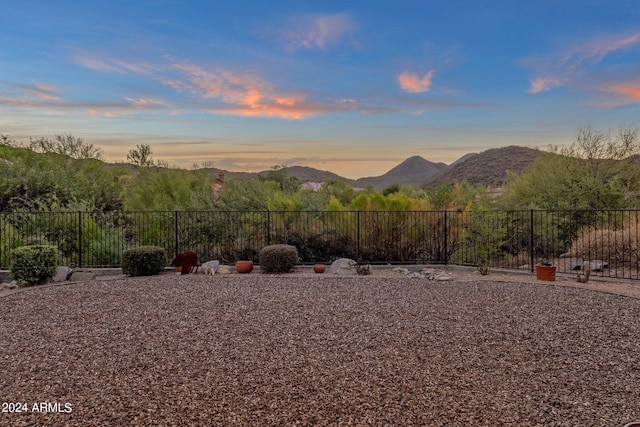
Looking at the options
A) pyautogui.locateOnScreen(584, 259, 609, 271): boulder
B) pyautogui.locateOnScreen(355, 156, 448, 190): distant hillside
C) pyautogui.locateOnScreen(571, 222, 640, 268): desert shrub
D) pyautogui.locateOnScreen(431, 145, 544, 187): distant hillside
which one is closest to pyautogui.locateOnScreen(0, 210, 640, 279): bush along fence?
pyautogui.locateOnScreen(571, 222, 640, 268): desert shrub

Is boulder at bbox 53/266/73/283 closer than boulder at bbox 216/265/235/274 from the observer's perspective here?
Yes

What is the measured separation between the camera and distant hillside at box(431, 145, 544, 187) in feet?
156

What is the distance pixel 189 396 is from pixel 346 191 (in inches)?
670

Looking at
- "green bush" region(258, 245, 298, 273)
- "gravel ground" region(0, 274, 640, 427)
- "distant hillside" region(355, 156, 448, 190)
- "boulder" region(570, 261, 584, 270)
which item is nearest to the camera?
"gravel ground" region(0, 274, 640, 427)

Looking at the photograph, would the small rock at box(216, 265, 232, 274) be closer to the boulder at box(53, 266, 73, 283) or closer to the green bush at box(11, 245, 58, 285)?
the boulder at box(53, 266, 73, 283)

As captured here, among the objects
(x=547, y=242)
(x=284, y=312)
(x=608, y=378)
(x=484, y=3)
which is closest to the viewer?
(x=608, y=378)

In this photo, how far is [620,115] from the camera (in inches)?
637

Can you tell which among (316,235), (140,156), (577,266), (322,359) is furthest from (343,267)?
(140,156)

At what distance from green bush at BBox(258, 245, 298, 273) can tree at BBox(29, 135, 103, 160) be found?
14.5m

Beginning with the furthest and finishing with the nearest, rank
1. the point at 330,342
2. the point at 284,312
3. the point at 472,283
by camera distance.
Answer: the point at 472,283 → the point at 284,312 → the point at 330,342

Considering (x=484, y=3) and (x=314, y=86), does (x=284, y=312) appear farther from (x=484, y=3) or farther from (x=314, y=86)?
(x=484, y=3)

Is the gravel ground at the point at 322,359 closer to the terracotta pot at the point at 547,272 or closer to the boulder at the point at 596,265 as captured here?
the terracotta pot at the point at 547,272

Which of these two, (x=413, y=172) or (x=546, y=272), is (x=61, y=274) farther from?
(x=413, y=172)

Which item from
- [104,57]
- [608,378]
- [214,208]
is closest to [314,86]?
[214,208]
